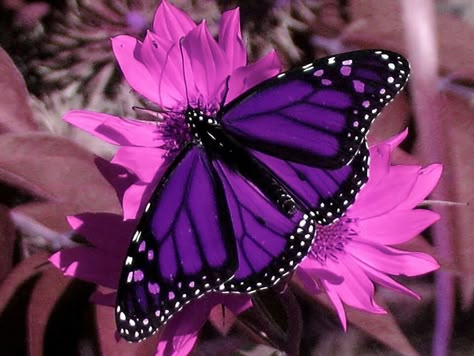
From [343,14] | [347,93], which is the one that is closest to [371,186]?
[347,93]

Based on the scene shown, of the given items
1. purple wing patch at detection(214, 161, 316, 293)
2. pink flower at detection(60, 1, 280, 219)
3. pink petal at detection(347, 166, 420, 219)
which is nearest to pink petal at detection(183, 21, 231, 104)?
pink flower at detection(60, 1, 280, 219)

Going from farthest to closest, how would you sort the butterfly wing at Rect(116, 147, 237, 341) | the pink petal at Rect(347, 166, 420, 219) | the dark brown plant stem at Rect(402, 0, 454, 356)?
the dark brown plant stem at Rect(402, 0, 454, 356) < the pink petal at Rect(347, 166, 420, 219) < the butterfly wing at Rect(116, 147, 237, 341)

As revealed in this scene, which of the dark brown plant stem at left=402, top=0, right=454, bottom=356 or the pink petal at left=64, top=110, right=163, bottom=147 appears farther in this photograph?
the dark brown plant stem at left=402, top=0, right=454, bottom=356

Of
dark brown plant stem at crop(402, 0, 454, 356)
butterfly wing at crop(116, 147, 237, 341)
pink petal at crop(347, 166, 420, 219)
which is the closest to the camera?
butterfly wing at crop(116, 147, 237, 341)

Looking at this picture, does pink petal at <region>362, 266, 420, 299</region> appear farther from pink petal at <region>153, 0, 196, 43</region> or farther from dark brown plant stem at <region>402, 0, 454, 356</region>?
pink petal at <region>153, 0, 196, 43</region>

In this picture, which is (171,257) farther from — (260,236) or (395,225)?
(395,225)

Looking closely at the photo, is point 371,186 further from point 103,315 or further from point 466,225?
point 103,315

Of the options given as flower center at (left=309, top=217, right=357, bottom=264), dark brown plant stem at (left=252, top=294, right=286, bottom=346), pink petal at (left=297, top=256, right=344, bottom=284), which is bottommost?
dark brown plant stem at (left=252, top=294, right=286, bottom=346)

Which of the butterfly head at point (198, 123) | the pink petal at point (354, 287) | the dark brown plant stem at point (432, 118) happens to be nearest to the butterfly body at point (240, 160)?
the butterfly head at point (198, 123)
